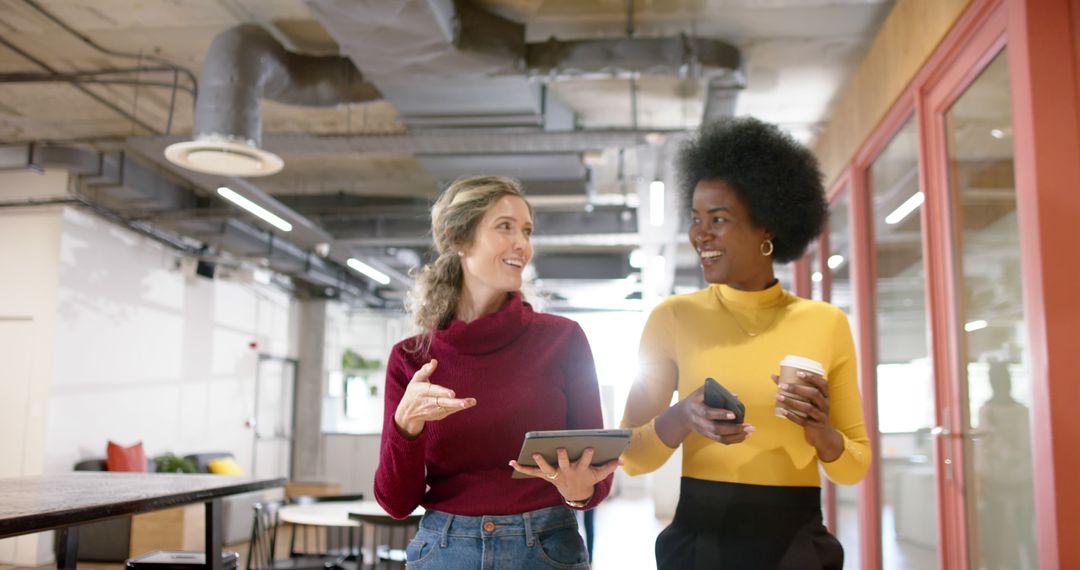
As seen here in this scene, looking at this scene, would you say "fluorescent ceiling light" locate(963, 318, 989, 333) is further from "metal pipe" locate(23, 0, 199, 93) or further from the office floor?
"metal pipe" locate(23, 0, 199, 93)

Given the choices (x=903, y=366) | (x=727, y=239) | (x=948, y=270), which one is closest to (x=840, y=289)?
(x=903, y=366)

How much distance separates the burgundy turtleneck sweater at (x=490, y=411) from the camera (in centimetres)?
176

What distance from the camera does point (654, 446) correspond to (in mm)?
1785

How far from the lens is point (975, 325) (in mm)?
3461

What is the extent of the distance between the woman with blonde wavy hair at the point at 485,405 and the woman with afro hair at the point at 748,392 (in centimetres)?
16

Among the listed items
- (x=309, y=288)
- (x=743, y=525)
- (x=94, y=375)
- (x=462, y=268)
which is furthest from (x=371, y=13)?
(x=309, y=288)

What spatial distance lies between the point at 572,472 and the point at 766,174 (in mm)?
825

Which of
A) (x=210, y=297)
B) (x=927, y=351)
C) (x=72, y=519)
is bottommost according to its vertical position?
(x=72, y=519)

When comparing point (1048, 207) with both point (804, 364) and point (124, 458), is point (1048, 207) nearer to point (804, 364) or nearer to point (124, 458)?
point (804, 364)

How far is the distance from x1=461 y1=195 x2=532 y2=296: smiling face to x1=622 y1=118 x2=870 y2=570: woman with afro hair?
0.31 m

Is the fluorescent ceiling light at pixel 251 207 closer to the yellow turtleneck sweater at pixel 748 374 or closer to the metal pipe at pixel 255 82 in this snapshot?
the metal pipe at pixel 255 82

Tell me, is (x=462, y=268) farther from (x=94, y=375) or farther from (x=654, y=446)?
(x=94, y=375)

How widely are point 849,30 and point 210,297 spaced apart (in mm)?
8286

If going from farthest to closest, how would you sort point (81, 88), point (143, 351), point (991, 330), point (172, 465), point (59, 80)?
point (143, 351) → point (172, 465) → point (81, 88) → point (59, 80) → point (991, 330)
